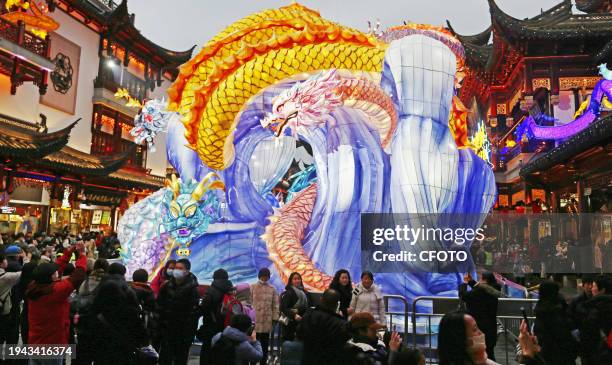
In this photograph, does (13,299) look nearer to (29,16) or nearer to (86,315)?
(86,315)

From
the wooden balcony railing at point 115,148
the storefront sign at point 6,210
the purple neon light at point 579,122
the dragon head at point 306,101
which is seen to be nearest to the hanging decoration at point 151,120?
the dragon head at point 306,101

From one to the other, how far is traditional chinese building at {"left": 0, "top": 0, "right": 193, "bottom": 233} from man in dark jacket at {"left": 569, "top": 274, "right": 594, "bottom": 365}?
13.3m

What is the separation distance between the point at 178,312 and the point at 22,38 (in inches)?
596

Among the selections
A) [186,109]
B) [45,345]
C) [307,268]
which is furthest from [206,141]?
[45,345]

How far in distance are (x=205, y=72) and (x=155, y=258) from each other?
316 cm

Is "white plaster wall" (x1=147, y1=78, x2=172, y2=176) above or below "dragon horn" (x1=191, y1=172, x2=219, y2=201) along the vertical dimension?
above

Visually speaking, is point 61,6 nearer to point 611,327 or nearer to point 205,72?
point 205,72

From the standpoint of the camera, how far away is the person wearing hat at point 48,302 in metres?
3.27

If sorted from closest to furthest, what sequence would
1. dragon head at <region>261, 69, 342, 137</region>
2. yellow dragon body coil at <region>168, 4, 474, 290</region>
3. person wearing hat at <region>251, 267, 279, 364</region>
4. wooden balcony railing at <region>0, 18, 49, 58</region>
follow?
person wearing hat at <region>251, 267, 279, 364</region> < dragon head at <region>261, 69, 342, 137</region> < yellow dragon body coil at <region>168, 4, 474, 290</region> < wooden balcony railing at <region>0, 18, 49, 58</region>

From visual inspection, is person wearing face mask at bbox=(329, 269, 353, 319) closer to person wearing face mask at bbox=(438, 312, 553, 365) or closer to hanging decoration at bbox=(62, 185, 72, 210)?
person wearing face mask at bbox=(438, 312, 553, 365)

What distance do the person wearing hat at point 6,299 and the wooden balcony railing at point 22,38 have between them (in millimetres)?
12957

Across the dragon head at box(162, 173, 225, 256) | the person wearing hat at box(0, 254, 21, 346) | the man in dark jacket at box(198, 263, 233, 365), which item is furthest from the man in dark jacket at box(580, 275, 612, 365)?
the dragon head at box(162, 173, 225, 256)

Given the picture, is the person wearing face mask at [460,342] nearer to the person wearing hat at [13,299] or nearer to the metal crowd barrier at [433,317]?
the metal crowd barrier at [433,317]

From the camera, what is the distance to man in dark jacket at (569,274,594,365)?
331cm
